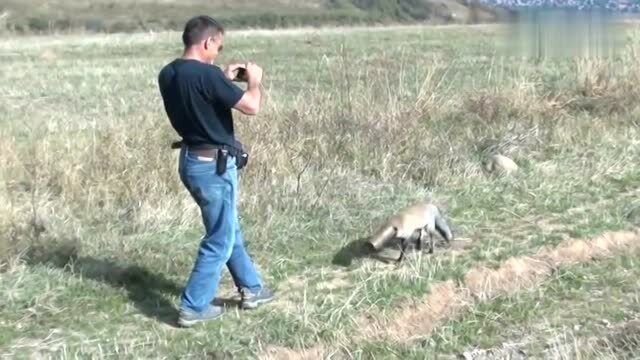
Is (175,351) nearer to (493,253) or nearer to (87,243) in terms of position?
(87,243)

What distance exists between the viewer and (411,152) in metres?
8.80

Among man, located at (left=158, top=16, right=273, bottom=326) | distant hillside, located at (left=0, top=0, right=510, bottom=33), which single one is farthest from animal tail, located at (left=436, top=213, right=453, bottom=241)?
distant hillside, located at (left=0, top=0, right=510, bottom=33)

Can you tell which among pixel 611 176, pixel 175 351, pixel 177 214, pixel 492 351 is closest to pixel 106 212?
pixel 177 214

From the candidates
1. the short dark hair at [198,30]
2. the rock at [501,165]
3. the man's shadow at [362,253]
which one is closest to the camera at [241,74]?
the short dark hair at [198,30]

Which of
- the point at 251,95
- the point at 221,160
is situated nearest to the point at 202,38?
the point at 251,95

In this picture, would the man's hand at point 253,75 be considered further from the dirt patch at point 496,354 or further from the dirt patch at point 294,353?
the dirt patch at point 496,354

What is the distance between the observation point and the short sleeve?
4.68m

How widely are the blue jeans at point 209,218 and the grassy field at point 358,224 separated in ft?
0.70

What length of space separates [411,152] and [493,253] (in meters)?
2.80

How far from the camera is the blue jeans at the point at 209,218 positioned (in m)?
4.93

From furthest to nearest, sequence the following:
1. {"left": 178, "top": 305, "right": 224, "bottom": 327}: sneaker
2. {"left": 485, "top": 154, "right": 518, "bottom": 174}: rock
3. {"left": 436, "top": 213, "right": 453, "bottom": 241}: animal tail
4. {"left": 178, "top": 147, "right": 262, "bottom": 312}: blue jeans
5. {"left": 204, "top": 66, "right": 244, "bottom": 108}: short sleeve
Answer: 1. {"left": 485, "top": 154, "right": 518, "bottom": 174}: rock
2. {"left": 436, "top": 213, "right": 453, "bottom": 241}: animal tail
3. {"left": 178, "top": 305, "right": 224, "bottom": 327}: sneaker
4. {"left": 178, "top": 147, "right": 262, "bottom": 312}: blue jeans
5. {"left": 204, "top": 66, "right": 244, "bottom": 108}: short sleeve

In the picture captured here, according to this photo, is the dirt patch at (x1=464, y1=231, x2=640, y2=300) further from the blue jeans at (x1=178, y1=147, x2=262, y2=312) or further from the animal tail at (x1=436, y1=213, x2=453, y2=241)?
the blue jeans at (x1=178, y1=147, x2=262, y2=312)

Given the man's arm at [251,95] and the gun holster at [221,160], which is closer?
the man's arm at [251,95]

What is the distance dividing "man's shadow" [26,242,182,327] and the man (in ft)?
1.12
